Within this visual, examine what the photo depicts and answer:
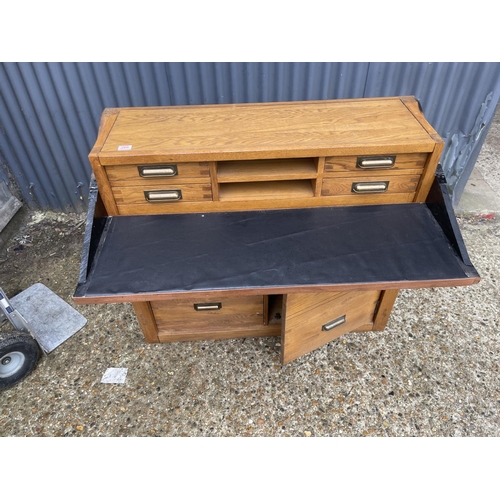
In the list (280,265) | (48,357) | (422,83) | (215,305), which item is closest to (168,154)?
(280,265)

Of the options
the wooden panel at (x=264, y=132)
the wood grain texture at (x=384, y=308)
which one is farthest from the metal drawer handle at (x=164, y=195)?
the wood grain texture at (x=384, y=308)

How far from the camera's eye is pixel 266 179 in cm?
226

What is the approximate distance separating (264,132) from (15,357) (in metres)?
2.29

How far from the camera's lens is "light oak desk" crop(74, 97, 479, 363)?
79.0 inches

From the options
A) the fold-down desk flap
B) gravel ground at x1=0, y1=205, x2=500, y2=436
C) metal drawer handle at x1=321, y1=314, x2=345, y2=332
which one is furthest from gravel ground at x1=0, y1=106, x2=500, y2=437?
the fold-down desk flap

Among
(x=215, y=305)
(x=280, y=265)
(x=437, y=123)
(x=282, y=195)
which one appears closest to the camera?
(x=280, y=265)

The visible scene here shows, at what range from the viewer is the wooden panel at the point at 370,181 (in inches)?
90.1

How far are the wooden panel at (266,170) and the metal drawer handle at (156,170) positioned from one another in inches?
10.9

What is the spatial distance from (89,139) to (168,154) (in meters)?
1.96

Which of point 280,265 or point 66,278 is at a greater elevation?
point 280,265

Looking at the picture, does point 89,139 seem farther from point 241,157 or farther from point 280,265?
point 280,265

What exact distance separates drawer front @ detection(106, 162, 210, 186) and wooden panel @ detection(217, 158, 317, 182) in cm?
12

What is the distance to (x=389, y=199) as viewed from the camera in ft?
7.86

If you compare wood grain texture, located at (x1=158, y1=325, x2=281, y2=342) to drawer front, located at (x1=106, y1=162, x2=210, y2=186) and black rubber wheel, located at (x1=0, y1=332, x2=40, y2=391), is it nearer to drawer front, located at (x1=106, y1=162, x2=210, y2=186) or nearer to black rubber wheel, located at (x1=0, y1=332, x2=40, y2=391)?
black rubber wheel, located at (x1=0, y1=332, x2=40, y2=391)
